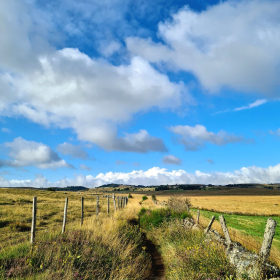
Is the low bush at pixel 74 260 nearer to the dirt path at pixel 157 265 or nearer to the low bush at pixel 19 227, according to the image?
the dirt path at pixel 157 265

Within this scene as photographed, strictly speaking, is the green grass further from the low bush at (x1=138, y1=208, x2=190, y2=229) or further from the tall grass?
the tall grass

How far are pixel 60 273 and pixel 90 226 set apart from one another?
5187 millimetres

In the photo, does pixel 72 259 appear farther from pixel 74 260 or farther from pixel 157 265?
pixel 157 265

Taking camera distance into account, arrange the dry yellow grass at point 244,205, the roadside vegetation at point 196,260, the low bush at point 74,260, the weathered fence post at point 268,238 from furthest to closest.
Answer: the dry yellow grass at point 244,205
the roadside vegetation at point 196,260
the weathered fence post at point 268,238
the low bush at point 74,260

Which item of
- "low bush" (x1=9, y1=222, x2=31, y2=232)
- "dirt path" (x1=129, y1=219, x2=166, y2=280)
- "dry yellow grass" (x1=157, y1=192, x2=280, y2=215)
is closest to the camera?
"dirt path" (x1=129, y1=219, x2=166, y2=280)

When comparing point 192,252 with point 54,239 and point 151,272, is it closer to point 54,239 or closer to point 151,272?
point 151,272

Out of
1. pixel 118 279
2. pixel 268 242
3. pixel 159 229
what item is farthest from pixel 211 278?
pixel 159 229

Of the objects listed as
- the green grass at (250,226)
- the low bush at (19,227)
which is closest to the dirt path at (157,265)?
the low bush at (19,227)

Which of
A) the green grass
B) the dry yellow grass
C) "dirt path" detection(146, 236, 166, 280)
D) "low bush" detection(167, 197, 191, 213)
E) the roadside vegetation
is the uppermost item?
"low bush" detection(167, 197, 191, 213)

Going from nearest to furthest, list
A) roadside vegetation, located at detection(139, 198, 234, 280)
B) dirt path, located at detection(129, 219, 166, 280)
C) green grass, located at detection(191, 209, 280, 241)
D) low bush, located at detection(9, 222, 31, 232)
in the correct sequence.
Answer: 1. roadside vegetation, located at detection(139, 198, 234, 280)
2. dirt path, located at detection(129, 219, 166, 280)
3. low bush, located at detection(9, 222, 31, 232)
4. green grass, located at detection(191, 209, 280, 241)

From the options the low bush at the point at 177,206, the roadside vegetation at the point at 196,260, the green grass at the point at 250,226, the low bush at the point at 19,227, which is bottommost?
the green grass at the point at 250,226

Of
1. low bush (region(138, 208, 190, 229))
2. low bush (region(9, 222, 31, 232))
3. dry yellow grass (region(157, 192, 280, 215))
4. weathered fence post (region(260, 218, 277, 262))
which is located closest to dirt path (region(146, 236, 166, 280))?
low bush (region(138, 208, 190, 229))

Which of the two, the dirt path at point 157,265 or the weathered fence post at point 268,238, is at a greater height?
the weathered fence post at point 268,238

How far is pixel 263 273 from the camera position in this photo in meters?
5.82
